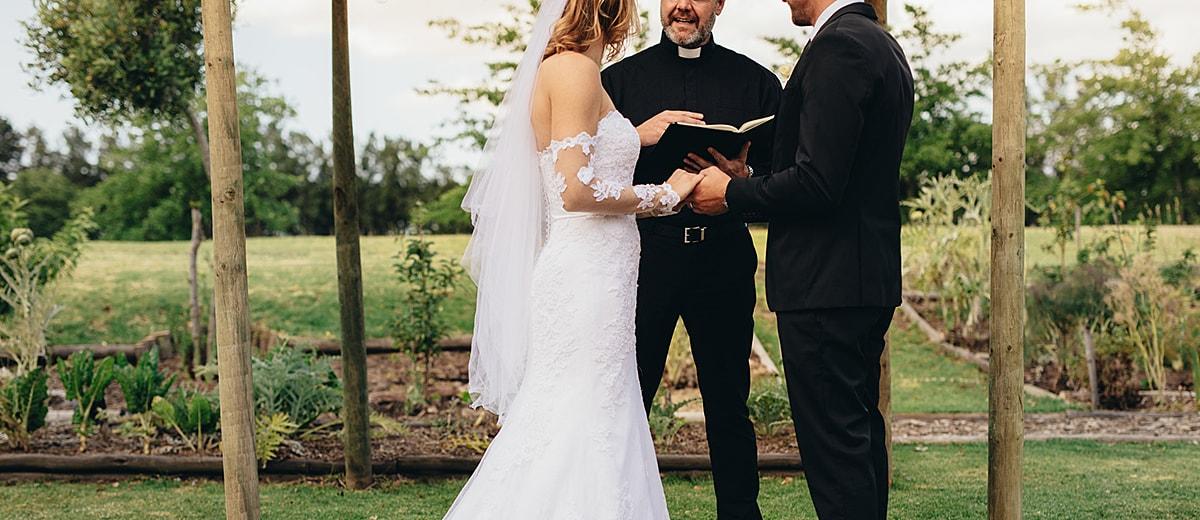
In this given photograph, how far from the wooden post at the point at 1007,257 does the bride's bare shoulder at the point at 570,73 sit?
1.27 metres

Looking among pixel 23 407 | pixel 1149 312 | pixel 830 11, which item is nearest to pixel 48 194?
pixel 23 407

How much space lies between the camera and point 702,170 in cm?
355

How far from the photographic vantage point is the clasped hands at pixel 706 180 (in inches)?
135

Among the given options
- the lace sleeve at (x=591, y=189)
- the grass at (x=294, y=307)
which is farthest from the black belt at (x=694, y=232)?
the grass at (x=294, y=307)

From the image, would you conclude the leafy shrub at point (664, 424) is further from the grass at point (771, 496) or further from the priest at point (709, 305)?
the priest at point (709, 305)

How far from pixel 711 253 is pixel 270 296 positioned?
8.26m

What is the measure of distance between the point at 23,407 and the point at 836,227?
4471 mm

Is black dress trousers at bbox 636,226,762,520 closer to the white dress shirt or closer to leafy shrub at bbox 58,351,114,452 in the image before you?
the white dress shirt

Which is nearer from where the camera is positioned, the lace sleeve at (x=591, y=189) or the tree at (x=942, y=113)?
the lace sleeve at (x=591, y=189)

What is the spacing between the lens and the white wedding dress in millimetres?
3328

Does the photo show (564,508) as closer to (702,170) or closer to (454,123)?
(702,170)

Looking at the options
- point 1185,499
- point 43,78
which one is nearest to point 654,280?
point 1185,499

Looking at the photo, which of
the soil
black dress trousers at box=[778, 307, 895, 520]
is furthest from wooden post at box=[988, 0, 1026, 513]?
the soil

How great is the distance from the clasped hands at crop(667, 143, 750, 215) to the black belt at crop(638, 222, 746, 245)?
1.61 ft
